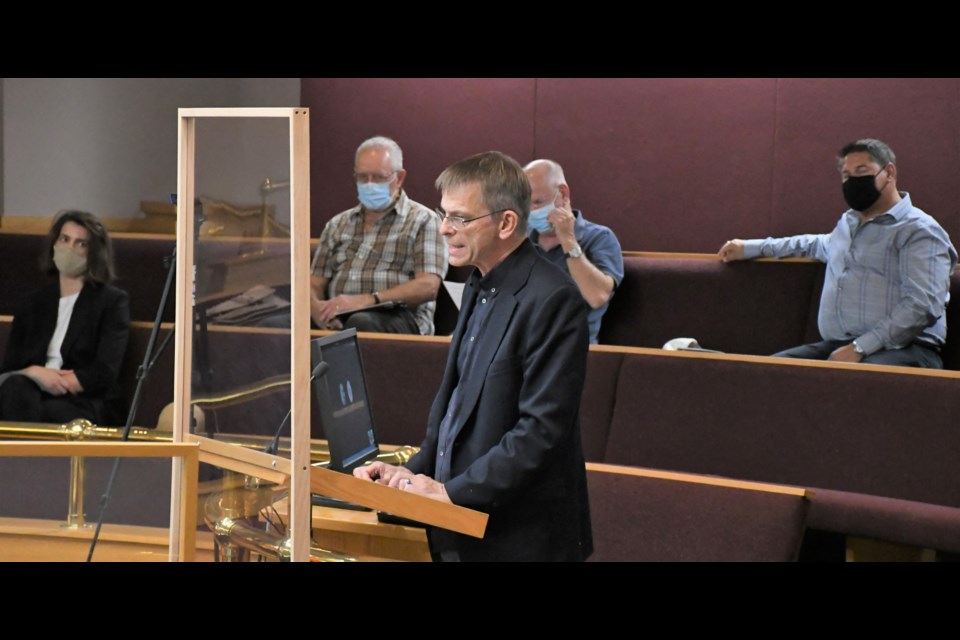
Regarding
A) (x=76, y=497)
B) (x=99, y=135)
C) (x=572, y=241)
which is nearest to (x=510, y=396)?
(x=76, y=497)

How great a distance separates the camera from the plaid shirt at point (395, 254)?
4305 mm

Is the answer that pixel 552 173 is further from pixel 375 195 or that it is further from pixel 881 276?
pixel 881 276

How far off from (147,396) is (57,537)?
79.8 inches

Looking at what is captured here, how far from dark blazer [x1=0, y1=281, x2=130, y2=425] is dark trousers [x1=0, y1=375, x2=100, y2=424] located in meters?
0.04

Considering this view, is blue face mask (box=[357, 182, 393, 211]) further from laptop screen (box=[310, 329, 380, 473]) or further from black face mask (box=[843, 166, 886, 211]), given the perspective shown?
laptop screen (box=[310, 329, 380, 473])

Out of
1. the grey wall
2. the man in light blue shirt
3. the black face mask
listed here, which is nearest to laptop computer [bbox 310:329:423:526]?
the man in light blue shirt

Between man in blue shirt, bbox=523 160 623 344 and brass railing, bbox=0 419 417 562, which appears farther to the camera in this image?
man in blue shirt, bbox=523 160 623 344

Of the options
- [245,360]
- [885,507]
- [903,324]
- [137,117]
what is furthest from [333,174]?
[245,360]

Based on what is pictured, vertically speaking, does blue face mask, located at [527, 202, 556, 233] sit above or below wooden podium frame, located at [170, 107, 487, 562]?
above

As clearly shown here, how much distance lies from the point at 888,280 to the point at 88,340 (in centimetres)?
271

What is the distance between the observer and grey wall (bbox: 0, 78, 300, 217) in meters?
6.07

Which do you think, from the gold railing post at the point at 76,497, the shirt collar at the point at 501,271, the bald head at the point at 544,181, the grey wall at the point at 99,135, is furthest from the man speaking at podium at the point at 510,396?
the grey wall at the point at 99,135

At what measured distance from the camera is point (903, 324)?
3670 mm

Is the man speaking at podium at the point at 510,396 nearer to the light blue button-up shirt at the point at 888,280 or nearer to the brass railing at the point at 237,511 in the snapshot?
the brass railing at the point at 237,511
